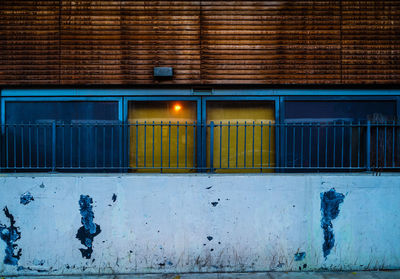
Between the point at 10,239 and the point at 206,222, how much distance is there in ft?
9.65

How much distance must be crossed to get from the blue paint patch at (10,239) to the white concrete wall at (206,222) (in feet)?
0.29

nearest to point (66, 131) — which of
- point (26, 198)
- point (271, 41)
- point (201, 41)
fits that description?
point (26, 198)

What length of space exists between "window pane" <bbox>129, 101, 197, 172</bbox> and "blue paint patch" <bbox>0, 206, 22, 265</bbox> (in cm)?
211

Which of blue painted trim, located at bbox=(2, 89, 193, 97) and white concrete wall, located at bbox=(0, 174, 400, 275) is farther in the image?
blue painted trim, located at bbox=(2, 89, 193, 97)

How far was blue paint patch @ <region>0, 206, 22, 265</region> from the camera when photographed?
4473 mm

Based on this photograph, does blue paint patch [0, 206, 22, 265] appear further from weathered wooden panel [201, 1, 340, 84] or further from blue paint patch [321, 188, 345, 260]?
blue paint patch [321, 188, 345, 260]

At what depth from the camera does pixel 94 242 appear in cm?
451

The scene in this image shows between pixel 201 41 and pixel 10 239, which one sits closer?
pixel 10 239

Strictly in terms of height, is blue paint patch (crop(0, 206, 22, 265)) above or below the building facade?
below

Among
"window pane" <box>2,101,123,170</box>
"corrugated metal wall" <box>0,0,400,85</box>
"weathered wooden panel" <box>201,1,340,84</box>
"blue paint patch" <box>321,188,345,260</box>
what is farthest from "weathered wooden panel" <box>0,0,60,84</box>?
"blue paint patch" <box>321,188,345,260</box>

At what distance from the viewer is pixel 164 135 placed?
587 centimetres

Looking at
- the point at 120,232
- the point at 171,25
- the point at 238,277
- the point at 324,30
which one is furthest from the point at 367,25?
the point at 120,232

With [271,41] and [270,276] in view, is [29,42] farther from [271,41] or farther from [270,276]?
[270,276]

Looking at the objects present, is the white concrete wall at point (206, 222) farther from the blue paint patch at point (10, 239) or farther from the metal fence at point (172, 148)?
the metal fence at point (172, 148)
